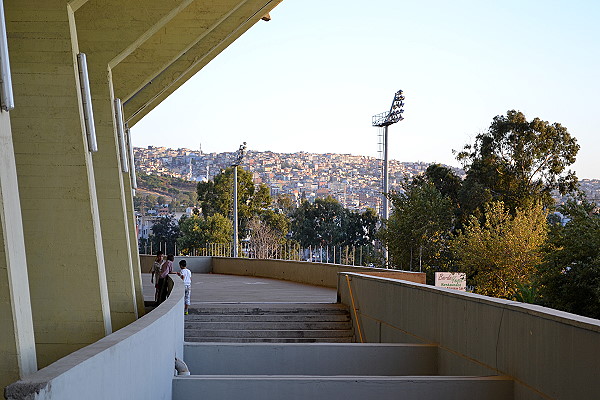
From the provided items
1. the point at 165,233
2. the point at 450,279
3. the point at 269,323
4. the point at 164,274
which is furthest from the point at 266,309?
the point at 165,233

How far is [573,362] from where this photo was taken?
754cm

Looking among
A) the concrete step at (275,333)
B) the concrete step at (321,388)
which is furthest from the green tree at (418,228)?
the concrete step at (321,388)

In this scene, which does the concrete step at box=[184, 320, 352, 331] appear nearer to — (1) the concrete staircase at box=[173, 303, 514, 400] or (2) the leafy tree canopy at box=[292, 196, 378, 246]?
(1) the concrete staircase at box=[173, 303, 514, 400]

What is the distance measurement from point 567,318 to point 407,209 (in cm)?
5211

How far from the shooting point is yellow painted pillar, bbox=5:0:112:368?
37.5 feet

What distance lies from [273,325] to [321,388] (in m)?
10.1

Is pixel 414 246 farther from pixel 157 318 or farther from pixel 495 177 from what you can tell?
pixel 157 318

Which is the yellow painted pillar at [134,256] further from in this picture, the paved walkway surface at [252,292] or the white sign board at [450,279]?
the white sign board at [450,279]

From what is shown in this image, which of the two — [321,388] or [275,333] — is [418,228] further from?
[321,388]

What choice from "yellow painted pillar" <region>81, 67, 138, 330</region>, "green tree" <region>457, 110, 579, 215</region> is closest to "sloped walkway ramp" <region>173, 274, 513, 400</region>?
"yellow painted pillar" <region>81, 67, 138, 330</region>

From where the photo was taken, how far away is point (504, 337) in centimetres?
943

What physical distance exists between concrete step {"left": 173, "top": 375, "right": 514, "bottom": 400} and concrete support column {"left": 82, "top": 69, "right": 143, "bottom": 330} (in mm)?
6578

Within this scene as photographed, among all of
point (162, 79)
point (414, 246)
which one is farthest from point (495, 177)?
point (162, 79)

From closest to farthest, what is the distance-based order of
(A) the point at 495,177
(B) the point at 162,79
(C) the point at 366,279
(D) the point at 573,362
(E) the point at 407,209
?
(D) the point at 573,362 < (C) the point at 366,279 < (B) the point at 162,79 < (E) the point at 407,209 < (A) the point at 495,177
